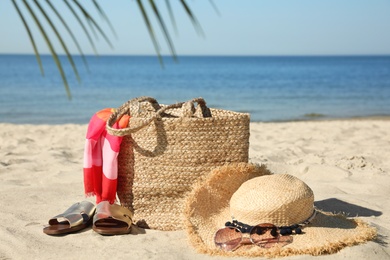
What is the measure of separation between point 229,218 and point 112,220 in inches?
26.0

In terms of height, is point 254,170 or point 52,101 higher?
point 254,170

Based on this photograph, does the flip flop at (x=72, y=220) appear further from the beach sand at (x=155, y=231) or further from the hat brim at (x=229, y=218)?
the hat brim at (x=229, y=218)

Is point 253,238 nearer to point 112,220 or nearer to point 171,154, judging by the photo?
point 171,154

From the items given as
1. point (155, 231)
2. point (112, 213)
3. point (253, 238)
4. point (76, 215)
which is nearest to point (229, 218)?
point (253, 238)

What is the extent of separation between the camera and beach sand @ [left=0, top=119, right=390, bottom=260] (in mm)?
2508

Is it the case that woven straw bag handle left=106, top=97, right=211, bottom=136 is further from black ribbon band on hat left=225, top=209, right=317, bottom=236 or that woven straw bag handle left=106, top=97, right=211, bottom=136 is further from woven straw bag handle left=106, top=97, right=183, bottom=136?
black ribbon band on hat left=225, top=209, right=317, bottom=236

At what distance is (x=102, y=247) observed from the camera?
2545mm

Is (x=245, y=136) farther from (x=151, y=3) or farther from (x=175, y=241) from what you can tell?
(x=151, y=3)

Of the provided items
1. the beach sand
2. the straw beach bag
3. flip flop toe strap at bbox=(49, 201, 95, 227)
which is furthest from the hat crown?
flip flop toe strap at bbox=(49, 201, 95, 227)

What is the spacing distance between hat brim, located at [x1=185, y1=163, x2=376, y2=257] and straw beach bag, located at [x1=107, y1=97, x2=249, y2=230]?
0.09 metres

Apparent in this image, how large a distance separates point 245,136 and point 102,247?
99cm

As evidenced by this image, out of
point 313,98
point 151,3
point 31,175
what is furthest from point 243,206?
point 313,98

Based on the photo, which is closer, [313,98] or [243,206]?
[243,206]

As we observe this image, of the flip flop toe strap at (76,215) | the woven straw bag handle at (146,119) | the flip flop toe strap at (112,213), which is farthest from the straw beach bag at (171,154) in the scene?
the flip flop toe strap at (76,215)
